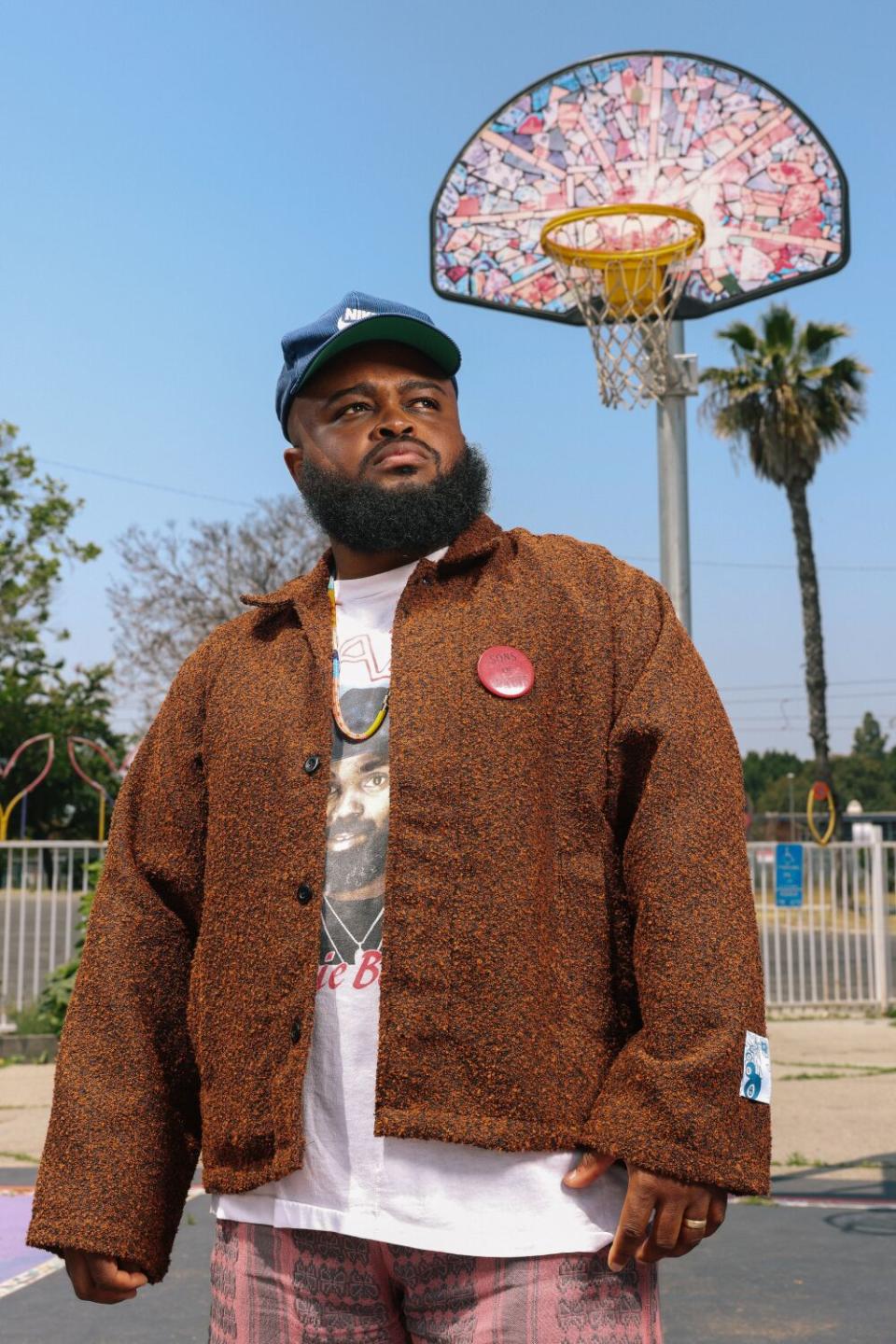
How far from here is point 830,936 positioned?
13273mm

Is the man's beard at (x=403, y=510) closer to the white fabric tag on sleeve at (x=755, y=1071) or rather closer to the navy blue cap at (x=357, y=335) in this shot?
the navy blue cap at (x=357, y=335)

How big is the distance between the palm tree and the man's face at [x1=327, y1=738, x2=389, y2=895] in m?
26.5

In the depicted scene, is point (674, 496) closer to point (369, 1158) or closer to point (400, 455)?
point (400, 455)

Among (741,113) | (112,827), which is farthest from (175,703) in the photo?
(741,113)

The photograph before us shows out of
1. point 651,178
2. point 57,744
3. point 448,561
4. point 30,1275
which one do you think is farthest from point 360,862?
point 57,744

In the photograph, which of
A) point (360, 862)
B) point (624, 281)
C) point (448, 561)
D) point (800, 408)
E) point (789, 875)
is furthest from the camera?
point (800, 408)

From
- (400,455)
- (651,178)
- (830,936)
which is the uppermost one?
(651,178)

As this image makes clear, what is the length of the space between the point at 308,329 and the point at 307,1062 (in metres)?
1.21

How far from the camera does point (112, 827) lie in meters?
2.47

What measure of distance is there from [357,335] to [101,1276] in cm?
150

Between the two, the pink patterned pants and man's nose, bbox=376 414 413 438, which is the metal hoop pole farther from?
the pink patterned pants

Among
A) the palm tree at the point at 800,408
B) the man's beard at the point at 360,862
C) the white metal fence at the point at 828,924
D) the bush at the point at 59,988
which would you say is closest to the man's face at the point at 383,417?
the man's beard at the point at 360,862

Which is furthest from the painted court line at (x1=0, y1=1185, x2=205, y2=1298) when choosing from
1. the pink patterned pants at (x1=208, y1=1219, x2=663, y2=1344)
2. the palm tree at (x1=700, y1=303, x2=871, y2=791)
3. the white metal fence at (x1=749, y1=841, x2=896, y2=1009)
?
the palm tree at (x1=700, y1=303, x2=871, y2=791)

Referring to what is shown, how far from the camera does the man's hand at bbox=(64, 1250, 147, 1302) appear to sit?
221cm
